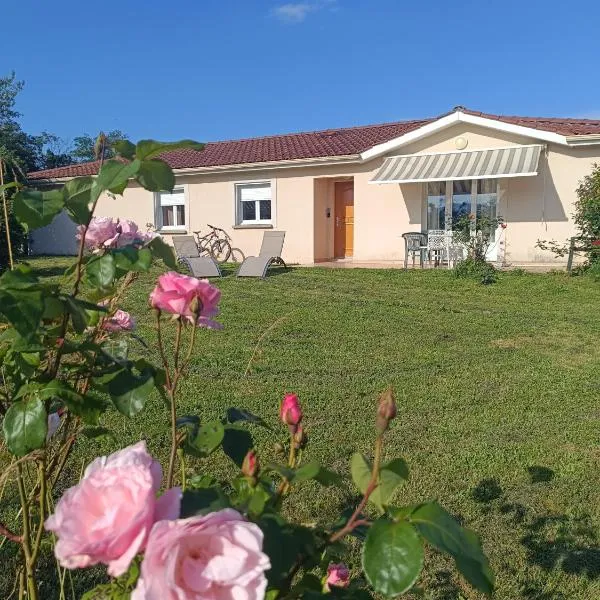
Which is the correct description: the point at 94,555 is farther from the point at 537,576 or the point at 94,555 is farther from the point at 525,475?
the point at 525,475

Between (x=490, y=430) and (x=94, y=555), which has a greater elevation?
(x=94, y=555)

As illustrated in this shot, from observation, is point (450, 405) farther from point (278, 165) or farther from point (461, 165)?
point (278, 165)

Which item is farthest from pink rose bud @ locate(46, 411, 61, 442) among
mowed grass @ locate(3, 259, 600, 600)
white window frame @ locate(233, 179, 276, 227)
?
white window frame @ locate(233, 179, 276, 227)

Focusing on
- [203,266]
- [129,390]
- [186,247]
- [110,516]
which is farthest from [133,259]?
[186,247]

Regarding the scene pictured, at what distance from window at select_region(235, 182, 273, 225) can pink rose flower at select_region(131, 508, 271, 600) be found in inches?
860

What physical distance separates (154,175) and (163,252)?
253 mm

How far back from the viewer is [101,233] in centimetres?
178

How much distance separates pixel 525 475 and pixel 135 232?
3.75 meters

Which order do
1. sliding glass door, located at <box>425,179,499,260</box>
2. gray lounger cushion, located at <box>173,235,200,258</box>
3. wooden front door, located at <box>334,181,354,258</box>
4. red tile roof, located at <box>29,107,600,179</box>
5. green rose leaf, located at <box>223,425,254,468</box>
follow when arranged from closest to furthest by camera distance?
green rose leaf, located at <box>223,425,254,468</box>, gray lounger cushion, located at <box>173,235,200,258</box>, red tile roof, located at <box>29,107,600,179</box>, sliding glass door, located at <box>425,179,499,260</box>, wooden front door, located at <box>334,181,354,258</box>

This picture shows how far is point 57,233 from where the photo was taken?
88.4 feet

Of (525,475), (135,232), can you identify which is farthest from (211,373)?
(135,232)

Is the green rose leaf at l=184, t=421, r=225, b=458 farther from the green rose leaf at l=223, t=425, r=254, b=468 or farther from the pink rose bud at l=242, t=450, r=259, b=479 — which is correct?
the pink rose bud at l=242, t=450, r=259, b=479

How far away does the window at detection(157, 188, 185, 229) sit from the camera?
24812mm

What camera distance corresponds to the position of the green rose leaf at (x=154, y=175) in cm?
138
